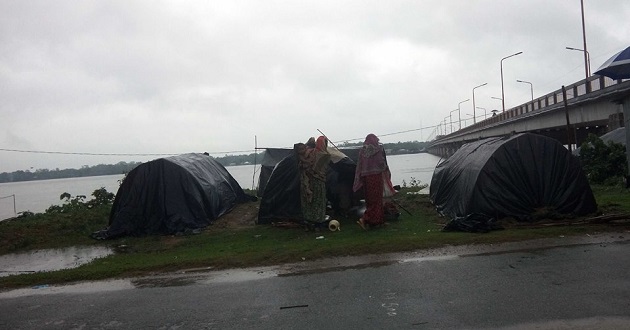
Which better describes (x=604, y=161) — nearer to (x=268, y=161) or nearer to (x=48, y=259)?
(x=268, y=161)

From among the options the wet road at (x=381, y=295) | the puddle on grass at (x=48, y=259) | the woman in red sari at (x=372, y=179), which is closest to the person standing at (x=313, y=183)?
the woman in red sari at (x=372, y=179)

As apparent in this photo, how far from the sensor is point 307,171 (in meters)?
13.0

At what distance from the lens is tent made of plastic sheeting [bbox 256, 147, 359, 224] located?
14.4m

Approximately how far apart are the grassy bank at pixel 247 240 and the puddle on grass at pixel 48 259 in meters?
0.53

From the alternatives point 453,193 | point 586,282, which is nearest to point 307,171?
point 453,193

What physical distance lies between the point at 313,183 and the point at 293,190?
1.53 meters

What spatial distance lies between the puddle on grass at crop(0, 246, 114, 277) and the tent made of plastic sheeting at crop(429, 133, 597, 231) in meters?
8.52

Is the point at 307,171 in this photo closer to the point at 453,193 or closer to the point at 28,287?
the point at 453,193

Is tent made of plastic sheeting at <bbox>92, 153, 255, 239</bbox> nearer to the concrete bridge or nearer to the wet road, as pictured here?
the wet road

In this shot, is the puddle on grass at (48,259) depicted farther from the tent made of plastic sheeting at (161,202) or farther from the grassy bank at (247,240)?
the tent made of plastic sheeting at (161,202)

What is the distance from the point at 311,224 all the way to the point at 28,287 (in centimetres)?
646

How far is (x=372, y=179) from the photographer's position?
12.5 meters

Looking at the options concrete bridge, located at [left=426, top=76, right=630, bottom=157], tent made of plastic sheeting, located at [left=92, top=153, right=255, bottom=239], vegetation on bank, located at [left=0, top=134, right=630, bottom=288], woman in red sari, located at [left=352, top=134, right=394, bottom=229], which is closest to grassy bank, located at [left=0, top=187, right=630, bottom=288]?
vegetation on bank, located at [left=0, top=134, right=630, bottom=288]

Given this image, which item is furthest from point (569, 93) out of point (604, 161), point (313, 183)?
point (313, 183)
